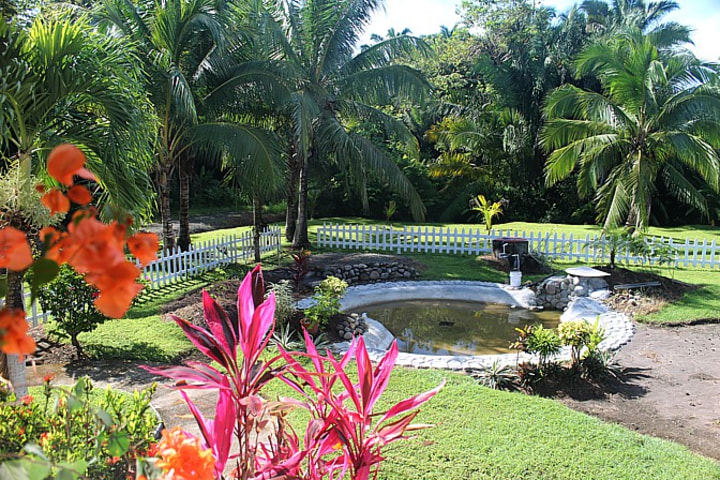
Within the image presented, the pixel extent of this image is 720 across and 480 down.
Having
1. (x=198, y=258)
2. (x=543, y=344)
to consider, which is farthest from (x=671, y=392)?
(x=198, y=258)

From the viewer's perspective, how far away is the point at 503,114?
19953 millimetres

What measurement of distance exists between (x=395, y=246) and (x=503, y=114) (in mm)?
8661

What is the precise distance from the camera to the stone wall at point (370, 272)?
1125 cm

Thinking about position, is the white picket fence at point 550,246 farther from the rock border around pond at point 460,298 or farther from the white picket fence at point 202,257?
the rock border around pond at point 460,298

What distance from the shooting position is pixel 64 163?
69 cm

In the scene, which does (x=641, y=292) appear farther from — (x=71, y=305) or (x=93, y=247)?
(x=93, y=247)

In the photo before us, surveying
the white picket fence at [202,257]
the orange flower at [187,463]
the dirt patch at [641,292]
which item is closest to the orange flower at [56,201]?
the orange flower at [187,463]

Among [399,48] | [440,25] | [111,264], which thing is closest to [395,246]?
[399,48]

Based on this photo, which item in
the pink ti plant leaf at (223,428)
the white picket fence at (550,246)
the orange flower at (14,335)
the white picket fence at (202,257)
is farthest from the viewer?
the white picket fence at (550,246)

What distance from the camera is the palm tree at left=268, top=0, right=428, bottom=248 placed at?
1234 centimetres

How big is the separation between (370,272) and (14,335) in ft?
35.8

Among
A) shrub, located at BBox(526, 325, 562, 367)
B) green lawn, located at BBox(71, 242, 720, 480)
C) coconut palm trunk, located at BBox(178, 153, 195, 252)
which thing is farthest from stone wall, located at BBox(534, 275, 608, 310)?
coconut palm trunk, located at BBox(178, 153, 195, 252)

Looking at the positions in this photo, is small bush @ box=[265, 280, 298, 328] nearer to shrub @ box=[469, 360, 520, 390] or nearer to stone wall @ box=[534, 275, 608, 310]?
shrub @ box=[469, 360, 520, 390]

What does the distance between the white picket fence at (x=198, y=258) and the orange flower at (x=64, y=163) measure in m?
7.40
